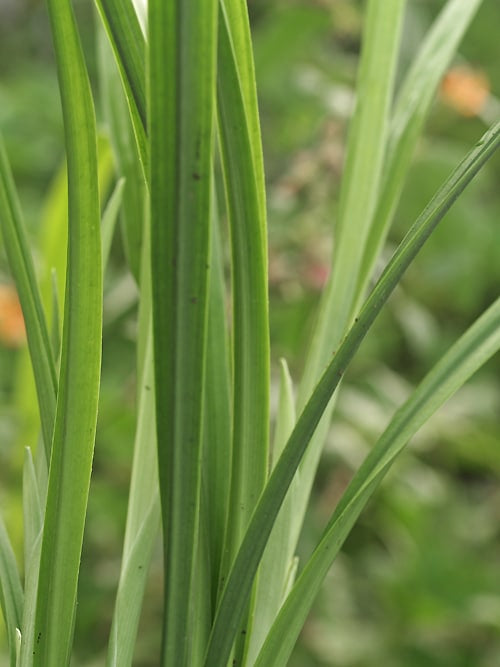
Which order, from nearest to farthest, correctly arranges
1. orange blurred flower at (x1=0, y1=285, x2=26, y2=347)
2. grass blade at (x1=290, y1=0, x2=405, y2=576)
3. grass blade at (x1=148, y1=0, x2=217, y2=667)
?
1. grass blade at (x1=148, y1=0, x2=217, y2=667)
2. grass blade at (x1=290, y1=0, x2=405, y2=576)
3. orange blurred flower at (x1=0, y1=285, x2=26, y2=347)

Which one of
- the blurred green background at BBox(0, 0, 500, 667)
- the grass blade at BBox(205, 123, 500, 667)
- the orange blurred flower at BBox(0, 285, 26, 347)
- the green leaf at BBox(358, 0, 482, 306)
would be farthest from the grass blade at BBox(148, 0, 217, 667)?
the orange blurred flower at BBox(0, 285, 26, 347)

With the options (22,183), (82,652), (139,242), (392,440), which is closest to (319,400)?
(392,440)

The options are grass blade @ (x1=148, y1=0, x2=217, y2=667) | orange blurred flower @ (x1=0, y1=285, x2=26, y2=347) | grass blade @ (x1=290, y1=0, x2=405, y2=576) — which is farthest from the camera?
orange blurred flower @ (x1=0, y1=285, x2=26, y2=347)

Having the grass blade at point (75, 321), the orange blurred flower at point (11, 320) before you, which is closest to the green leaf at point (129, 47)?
the grass blade at point (75, 321)

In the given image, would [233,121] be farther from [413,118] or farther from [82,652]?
[82,652]

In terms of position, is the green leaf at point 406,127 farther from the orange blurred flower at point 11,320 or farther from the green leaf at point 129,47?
the orange blurred flower at point 11,320

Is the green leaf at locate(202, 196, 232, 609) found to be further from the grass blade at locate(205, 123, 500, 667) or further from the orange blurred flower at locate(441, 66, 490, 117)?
the orange blurred flower at locate(441, 66, 490, 117)

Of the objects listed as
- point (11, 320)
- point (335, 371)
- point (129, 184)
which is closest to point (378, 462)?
point (335, 371)

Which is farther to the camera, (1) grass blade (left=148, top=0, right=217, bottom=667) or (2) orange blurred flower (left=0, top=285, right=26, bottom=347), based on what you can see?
(2) orange blurred flower (left=0, top=285, right=26, bottom=347)
